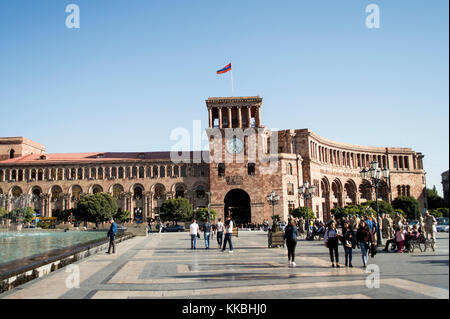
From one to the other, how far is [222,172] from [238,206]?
6574 millimetres

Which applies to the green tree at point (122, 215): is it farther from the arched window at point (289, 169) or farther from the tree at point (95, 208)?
the arched window at point (289, 169)

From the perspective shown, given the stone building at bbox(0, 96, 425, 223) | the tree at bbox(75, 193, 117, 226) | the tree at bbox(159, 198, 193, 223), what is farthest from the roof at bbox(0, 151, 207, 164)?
the tree at bbox(159, 198, 193, 223)

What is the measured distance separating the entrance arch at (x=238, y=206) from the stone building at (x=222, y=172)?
0.56 ft

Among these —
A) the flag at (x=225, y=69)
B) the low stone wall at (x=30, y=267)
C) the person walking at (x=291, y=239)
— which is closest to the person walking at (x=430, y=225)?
the person walking at (x=291, y=239)

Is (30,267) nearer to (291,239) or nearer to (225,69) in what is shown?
(291,239)

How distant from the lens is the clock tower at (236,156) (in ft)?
207

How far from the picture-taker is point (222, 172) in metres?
64.2

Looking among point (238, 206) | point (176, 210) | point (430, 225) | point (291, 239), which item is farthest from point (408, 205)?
point (291, 239)

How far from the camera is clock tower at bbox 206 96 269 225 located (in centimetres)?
6319

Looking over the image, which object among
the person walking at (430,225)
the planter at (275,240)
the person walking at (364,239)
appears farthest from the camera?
the planter at (275,240)

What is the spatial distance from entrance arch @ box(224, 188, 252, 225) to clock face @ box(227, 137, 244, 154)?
6.58 metres

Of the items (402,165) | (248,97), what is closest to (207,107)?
(248,97)

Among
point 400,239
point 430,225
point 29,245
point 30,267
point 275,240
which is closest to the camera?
point 30,267
